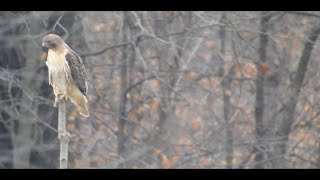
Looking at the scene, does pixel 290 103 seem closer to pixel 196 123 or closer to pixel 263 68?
pixel 263 68

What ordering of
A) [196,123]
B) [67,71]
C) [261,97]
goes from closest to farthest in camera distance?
[67,71]
[261,97]
[196,123]

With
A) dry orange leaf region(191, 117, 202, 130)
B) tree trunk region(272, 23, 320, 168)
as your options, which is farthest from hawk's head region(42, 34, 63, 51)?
dry orange leaf region(191, 117, 202, 130)

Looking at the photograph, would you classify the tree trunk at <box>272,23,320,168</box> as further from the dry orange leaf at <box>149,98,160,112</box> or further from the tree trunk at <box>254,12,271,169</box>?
the dry orange leaf at <box>149,98,160,112</box>

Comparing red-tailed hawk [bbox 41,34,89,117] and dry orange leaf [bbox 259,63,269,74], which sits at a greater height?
red-tailed hawk [bbox 41,34,89,117]

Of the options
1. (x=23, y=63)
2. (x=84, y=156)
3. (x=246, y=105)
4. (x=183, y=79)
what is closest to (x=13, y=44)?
(x=23, y=63)

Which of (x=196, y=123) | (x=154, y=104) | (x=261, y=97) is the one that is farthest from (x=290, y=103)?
(x=154, y=104)

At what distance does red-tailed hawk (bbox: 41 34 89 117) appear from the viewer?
23.9 ft

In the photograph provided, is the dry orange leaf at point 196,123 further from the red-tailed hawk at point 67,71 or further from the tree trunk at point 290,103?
the red-tailed hawk at point 67,71

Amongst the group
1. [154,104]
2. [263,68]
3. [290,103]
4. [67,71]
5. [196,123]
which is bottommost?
[196,123]

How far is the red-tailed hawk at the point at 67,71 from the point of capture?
23.9 ft

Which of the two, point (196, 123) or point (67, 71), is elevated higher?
point (67, 71)

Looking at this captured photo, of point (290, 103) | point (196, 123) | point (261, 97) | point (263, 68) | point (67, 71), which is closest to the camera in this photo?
point (67, 71)

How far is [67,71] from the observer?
7.41m

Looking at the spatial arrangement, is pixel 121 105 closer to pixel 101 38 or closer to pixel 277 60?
pixel 101 38
